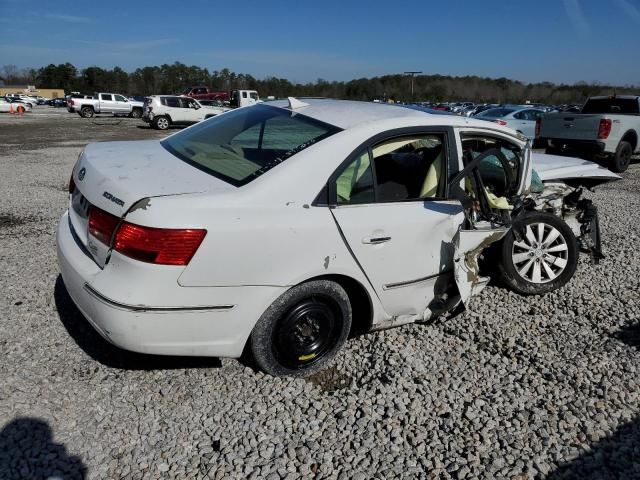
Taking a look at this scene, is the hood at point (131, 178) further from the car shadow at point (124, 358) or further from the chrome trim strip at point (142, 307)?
the car shadow at point (124, 358)

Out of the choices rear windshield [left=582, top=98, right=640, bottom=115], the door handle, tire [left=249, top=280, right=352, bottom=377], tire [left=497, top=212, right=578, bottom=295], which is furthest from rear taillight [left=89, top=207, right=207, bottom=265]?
rear windshield [left=582, top=98, right=640, bottom=115]

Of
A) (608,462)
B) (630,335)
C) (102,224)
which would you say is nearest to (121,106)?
(102,224)

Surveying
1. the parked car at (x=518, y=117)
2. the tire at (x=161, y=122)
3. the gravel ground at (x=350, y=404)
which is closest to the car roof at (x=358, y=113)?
the gravel ground at (x=350, y=404)

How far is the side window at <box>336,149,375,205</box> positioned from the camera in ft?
9.18

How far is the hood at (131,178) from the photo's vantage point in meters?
2.46

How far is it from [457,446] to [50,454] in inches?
78.6

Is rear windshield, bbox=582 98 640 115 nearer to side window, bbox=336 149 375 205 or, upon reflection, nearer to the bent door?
the bent door

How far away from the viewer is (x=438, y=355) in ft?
10.9

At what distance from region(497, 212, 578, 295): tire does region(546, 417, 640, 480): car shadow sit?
5.53ft

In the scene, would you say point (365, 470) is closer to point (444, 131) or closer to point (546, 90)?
point (444, 131)

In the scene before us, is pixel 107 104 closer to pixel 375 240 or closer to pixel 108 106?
pixel 108 106

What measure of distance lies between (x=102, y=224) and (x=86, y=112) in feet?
134

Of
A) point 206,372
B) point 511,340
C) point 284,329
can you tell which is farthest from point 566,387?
point 206,372

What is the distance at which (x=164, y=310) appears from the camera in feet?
7.84
